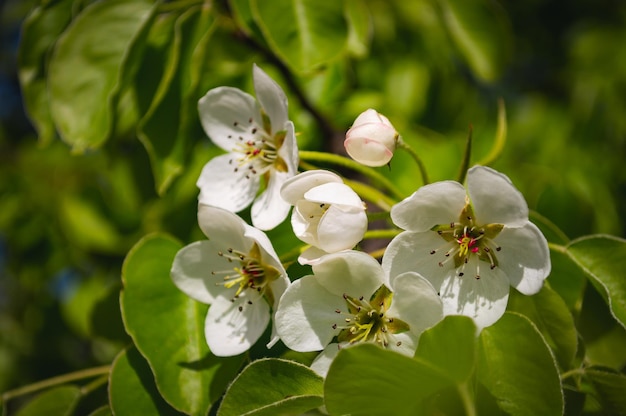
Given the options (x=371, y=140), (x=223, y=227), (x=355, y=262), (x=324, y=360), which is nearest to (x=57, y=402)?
(x=223, y=227)

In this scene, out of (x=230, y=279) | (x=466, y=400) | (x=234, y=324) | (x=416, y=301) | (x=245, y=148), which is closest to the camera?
(x=466, y=400)

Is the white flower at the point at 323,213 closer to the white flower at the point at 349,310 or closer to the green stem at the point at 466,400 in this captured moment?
the white flower at the point at 349,310

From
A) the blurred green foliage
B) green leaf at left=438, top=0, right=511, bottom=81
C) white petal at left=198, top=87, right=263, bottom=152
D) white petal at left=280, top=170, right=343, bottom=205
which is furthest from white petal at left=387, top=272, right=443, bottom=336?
green leaf at left=438, top=0, right=511, bottom=81

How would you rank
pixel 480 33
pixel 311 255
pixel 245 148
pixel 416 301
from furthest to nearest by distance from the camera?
pixel 480 33 < pixel 245 148 < pixel 311 255 < pixel 416 301

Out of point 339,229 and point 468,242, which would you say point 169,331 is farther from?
point 468,242

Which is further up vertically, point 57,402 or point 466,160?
point 466,160

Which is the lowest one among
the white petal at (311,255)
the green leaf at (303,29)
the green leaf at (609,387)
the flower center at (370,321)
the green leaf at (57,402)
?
the green leaf at (57,402)

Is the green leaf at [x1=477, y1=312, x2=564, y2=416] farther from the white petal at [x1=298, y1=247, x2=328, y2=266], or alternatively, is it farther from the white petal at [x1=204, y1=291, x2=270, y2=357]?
the white petal at [x1=204, y1=291, x2=270, y2=357]

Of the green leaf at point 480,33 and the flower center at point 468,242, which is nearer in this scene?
the flower center at point 468,242

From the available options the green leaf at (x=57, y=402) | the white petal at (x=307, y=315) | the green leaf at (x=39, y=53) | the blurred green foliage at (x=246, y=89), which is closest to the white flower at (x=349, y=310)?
the white petal at (x=307, y=315)
